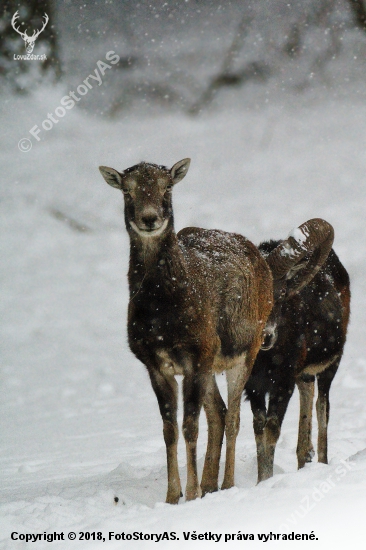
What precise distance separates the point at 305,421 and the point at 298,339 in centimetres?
130

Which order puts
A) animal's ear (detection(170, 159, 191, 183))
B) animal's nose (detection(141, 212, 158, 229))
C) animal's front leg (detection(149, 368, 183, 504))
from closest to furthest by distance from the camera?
animal's nose (detection(141, 212, 158, 229))
animal's front leg (detection(149, 368, 183, 504))
animal's ear (detection(170, 159, 191, 183))

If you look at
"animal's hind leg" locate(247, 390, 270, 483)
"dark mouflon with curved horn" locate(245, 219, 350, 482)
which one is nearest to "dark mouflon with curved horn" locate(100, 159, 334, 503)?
"animal's hind leg" locate(247, 390, 270, 483)

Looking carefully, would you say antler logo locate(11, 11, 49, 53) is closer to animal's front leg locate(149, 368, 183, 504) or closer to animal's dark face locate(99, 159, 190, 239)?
animal's dark face locate(99, 159, 190, 239)

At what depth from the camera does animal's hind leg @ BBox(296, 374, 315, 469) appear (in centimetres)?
770

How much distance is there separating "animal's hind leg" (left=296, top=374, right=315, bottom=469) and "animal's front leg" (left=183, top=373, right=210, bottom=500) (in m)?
2.27

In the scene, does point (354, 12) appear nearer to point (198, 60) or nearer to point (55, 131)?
point (198, 60)

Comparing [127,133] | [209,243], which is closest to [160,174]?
[209,243]

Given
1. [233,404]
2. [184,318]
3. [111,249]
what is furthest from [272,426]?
[111,249]

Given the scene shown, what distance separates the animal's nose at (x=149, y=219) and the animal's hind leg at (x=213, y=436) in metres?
1.51

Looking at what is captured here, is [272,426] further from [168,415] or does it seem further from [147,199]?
[147,199]

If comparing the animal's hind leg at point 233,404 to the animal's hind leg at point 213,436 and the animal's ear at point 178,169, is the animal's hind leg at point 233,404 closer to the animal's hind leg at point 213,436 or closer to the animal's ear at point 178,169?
the animal's hind leg at point 213,436

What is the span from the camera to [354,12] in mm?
20141

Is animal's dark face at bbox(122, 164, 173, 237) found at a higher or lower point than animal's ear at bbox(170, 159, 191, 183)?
lower

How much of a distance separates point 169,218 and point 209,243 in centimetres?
89
